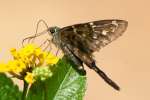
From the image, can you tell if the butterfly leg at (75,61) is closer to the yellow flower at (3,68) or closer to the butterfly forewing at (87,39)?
the butterfly forewing at (87,39)

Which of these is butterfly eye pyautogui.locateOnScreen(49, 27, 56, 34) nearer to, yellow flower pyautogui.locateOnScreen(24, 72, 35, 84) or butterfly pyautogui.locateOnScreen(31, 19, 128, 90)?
butterfly pyautogui.locateOnScreen(31, 19, 128, 90)

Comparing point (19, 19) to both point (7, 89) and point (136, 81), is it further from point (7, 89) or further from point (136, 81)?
point (7, 89)

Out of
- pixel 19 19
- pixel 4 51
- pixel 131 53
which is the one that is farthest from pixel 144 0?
pixel 4 51

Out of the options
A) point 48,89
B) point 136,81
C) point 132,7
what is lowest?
point 136,81

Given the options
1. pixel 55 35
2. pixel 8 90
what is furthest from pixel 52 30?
pixel 8 90

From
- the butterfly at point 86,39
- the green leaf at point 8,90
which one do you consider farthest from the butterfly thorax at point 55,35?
the green leaf at point 8,90

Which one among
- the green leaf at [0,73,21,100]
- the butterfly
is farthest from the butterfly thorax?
the green leaf at [0,73,21,100]
